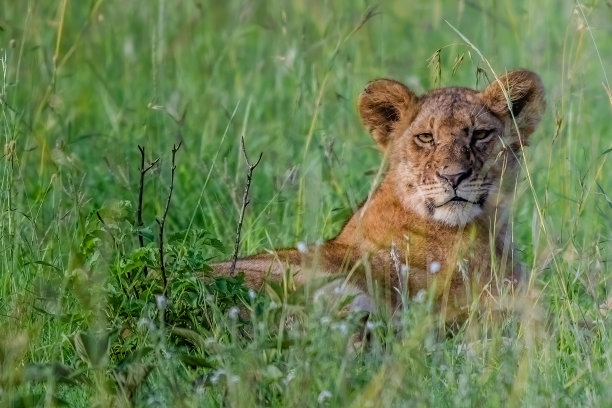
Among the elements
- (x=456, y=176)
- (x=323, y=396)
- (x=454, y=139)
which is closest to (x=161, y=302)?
(x=323, y=396)

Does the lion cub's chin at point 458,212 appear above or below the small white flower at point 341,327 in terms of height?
below

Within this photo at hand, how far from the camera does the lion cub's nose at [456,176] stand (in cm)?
500

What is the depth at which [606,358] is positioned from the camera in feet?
13.1

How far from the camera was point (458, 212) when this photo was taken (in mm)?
5121

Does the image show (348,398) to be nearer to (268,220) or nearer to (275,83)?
(268,220)

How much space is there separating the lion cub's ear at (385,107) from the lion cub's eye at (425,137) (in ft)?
0.51

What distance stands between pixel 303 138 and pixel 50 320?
2.70 m

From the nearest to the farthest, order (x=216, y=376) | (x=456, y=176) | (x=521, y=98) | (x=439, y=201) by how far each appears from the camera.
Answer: (x=216, y=376) → (x=456, y=176) → (x=439, y=201) → (x=521, y=98)

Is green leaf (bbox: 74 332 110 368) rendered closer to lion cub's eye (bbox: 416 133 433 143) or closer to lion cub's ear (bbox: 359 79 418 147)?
lion cub's eye (bbox: 416 133 433 143)

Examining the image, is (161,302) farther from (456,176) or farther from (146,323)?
(456,176)

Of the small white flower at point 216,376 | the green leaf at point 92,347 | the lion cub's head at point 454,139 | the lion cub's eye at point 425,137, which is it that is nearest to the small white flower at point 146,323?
the green leaf at point 92,347

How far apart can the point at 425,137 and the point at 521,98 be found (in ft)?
1.56

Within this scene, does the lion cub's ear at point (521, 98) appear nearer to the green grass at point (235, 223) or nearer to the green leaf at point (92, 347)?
the green grass at point (235, 223)

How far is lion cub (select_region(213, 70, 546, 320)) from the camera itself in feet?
16.5
